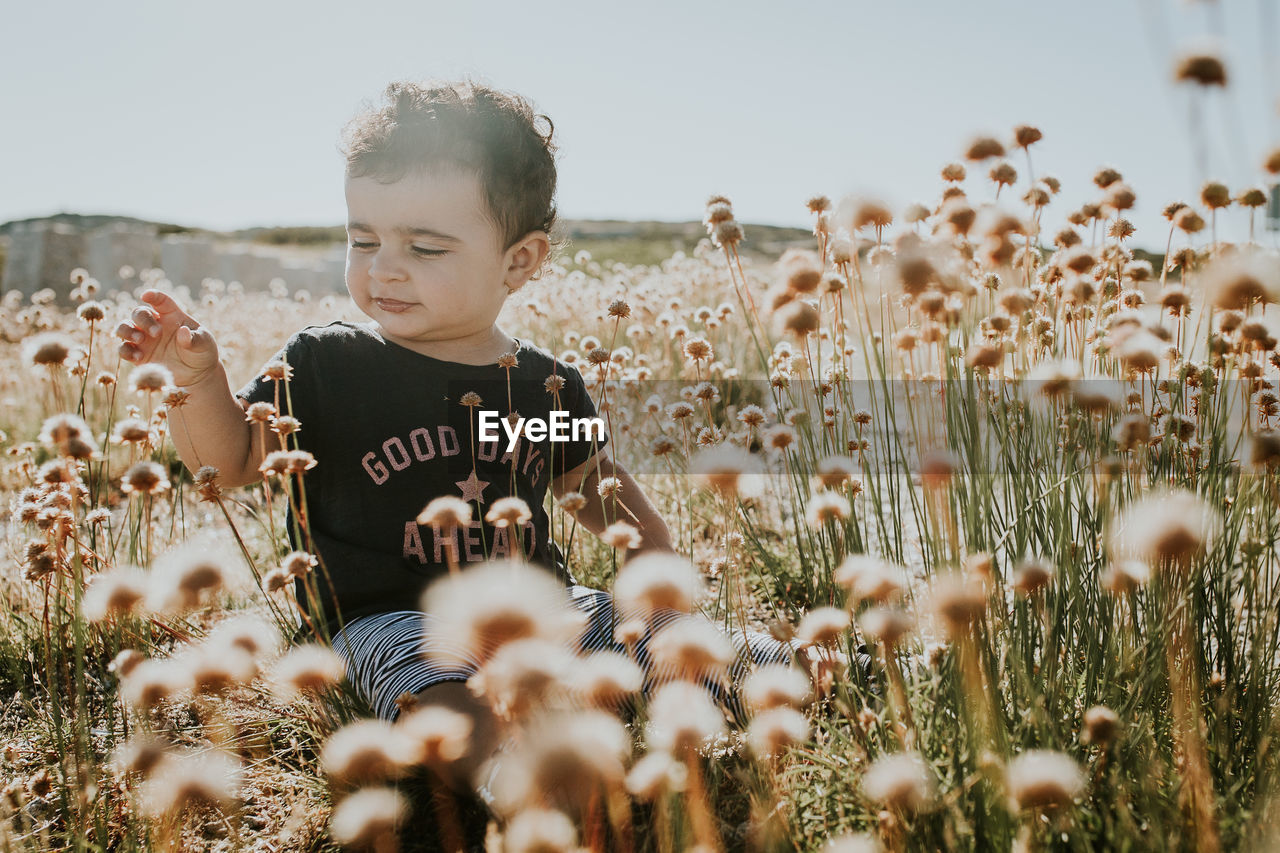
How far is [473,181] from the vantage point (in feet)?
6.09

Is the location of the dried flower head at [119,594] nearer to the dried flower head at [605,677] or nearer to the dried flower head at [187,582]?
the dried flower head at [187,582]

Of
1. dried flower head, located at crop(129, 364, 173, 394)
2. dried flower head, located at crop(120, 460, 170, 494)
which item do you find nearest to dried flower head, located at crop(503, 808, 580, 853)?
dried flower head, located at crop(120, 460, 170, 494)

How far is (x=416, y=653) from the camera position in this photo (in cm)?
144

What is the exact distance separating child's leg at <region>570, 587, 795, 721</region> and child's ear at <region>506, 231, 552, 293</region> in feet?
2.92

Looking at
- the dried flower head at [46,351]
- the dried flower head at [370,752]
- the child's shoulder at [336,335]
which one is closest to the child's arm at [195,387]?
the dried flower head at [46,351]

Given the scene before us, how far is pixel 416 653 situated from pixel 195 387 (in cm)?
72

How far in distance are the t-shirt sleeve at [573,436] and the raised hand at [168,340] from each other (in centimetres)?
87

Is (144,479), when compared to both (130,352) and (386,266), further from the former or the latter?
(386,266)

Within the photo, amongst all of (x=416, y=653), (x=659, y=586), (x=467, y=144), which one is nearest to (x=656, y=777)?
(x=659, y=586)

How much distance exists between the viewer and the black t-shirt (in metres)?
1.73

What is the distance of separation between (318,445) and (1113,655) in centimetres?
169

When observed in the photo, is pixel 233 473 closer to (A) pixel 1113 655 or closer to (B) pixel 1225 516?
(A) pixel 1113 655

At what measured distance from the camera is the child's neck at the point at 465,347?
6.42 feet

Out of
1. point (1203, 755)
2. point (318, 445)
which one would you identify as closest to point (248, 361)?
point (318, 445)
